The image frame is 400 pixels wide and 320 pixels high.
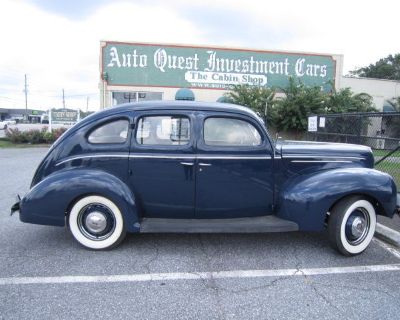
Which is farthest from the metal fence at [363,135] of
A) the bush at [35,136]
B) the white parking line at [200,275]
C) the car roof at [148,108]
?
the bush at [35,136]

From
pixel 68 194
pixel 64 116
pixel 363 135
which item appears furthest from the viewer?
pixel 64 116

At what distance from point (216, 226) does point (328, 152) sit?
1.71 metres

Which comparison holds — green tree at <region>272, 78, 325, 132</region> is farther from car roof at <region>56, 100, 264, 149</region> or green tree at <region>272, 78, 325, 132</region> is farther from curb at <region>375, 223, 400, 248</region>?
car roof at <region>56, 100, 264, 149</region>

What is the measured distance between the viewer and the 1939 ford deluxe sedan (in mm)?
3914

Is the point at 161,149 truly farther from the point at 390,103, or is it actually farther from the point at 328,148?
the point at 390,103

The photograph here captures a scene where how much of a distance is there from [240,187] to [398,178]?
16.9ft

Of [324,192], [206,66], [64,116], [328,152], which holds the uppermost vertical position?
[206,66]

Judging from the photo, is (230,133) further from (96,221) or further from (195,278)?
(96,221)

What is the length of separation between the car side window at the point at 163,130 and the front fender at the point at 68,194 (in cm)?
62

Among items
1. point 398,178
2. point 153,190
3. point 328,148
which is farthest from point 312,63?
point 153,190

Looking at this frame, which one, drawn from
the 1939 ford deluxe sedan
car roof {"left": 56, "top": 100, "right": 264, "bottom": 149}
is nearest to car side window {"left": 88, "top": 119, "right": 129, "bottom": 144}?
the 1939 ford deluxe sedan

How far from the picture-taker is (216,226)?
3.95m

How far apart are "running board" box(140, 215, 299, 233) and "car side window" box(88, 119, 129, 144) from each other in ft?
3.50

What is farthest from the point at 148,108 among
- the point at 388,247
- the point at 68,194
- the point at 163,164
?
the point at 388,247
